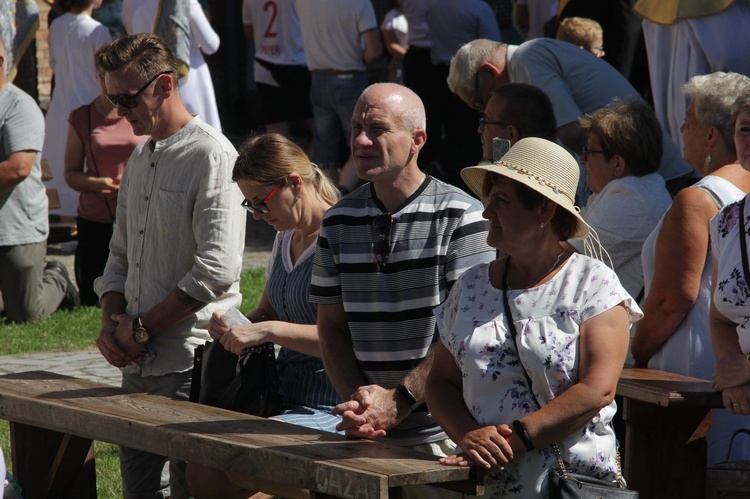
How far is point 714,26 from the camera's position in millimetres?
5938

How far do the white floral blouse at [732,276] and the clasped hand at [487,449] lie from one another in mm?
1016

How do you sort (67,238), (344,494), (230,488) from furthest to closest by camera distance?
(67,238) → (230,488) → (344,494)

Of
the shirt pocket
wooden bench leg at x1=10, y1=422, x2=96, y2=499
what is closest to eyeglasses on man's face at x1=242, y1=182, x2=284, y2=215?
the shirt pocket

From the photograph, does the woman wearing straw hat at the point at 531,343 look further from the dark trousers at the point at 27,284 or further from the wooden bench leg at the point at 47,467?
the dark trousers at the point at 27,284

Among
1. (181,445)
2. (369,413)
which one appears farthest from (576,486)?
(181,445)

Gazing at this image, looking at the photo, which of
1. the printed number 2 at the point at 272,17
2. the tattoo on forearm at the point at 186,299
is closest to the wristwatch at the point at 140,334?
the tattoo on forearm at the point at 186,299

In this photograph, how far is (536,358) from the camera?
3207 mm

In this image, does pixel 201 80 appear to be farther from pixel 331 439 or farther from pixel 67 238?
pixel 331 439

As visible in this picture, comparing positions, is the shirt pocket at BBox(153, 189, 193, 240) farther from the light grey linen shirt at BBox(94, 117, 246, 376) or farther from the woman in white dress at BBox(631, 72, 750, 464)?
the woman in white dress at BBox(631, 72, 750, 464)

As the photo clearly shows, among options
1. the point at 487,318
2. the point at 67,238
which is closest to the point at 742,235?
the point at 487,318

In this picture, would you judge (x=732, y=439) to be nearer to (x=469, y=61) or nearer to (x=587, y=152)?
(x=587, y=152)

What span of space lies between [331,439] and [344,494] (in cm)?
46

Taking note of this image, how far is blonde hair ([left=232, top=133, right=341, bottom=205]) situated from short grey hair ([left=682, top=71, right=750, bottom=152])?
4.91 feet

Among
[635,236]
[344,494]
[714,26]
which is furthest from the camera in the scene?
[714,26]
